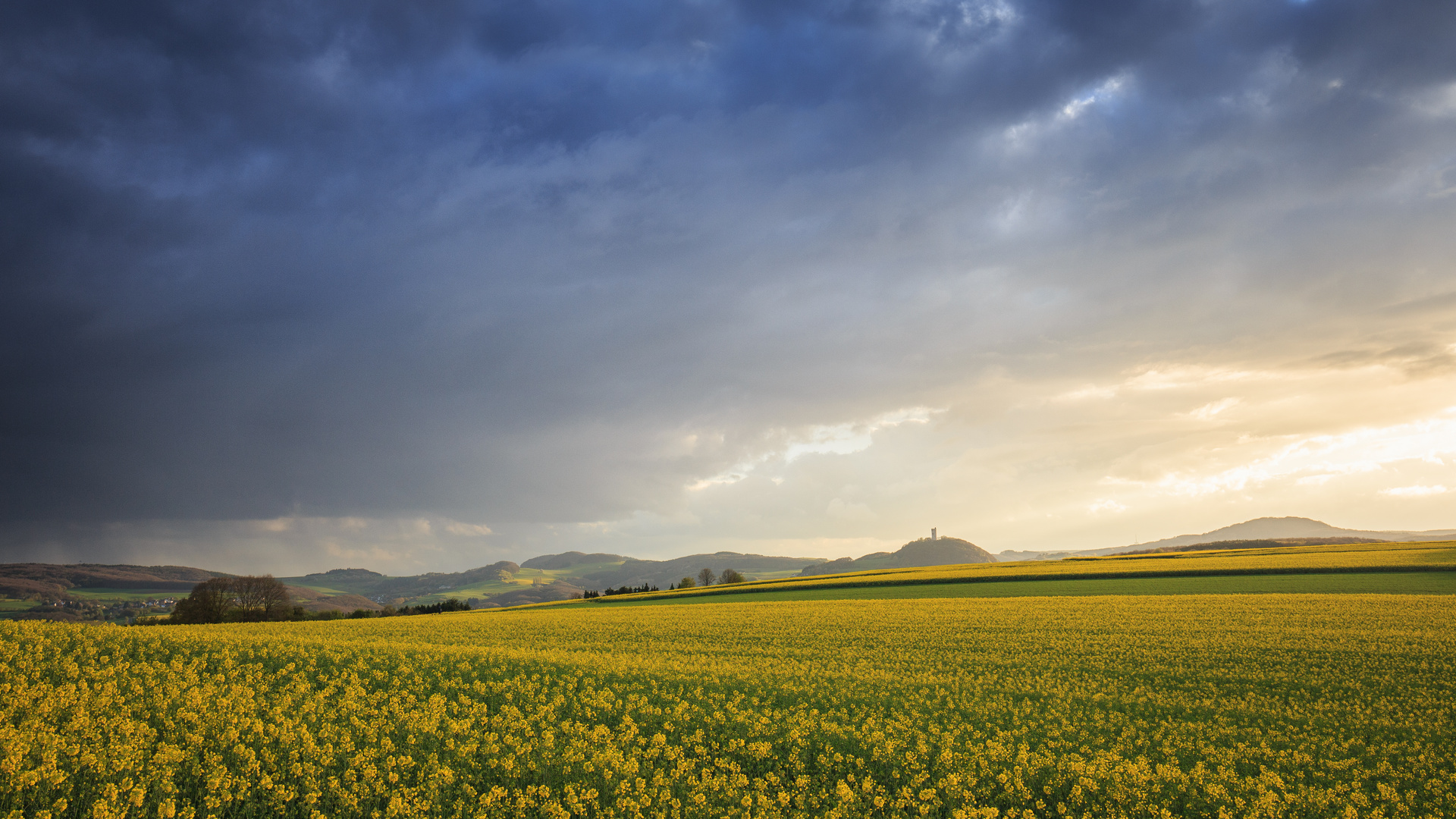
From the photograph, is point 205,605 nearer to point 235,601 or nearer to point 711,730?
point 235,601

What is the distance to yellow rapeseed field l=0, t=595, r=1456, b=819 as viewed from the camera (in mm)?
10992

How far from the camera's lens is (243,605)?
87.1m

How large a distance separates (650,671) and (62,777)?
14257mm

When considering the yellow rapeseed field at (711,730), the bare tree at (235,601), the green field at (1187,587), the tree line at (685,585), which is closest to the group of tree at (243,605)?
the bare tree at (235,601)

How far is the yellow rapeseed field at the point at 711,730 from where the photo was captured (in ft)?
36.1

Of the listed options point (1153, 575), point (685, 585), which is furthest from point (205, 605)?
point (1153, 575)

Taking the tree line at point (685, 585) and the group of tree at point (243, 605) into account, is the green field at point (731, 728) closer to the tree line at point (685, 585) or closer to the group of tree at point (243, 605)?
the group of tree at point (243, 605)

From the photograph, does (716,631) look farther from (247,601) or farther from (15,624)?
(247,601)

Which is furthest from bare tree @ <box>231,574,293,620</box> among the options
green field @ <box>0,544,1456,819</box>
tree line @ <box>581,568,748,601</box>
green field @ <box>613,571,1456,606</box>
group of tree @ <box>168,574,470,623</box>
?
green field @ <box>0,544,1456,819</box>

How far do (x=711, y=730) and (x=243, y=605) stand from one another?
329ft

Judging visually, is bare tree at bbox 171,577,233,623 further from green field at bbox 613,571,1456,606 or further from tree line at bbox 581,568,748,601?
green field at bbox 613,571,1456,606

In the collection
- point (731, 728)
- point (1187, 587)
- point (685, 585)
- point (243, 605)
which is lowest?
point (685, 585)

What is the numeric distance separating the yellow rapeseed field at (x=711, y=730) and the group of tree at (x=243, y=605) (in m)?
67.6

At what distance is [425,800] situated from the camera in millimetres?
10852
